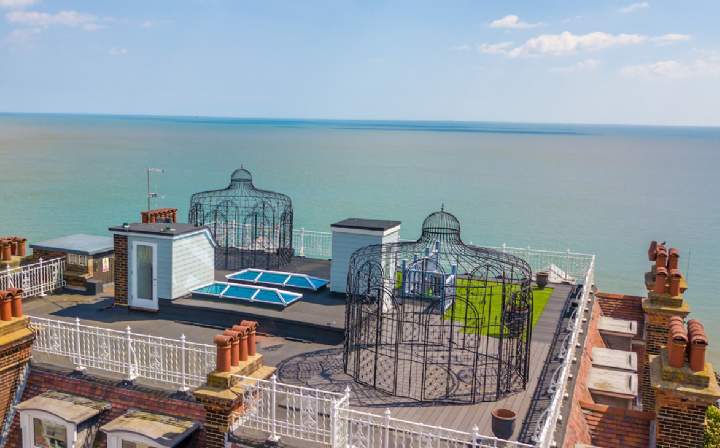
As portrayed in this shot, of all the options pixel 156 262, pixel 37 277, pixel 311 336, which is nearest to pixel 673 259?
pixel 311 336

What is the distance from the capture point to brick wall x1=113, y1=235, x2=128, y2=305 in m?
19.8

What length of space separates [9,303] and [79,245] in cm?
787

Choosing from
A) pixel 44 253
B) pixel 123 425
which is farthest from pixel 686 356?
pixel 44 253

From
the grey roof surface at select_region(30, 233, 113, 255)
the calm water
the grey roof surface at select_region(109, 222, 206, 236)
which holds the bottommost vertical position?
the calm water

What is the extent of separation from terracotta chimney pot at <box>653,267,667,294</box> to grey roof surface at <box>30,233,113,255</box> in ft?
57.2

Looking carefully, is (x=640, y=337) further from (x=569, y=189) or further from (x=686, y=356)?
(x=569, y=189)

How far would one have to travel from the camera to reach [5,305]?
47.6 ft

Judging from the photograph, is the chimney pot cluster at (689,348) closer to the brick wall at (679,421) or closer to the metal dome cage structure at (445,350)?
the brick wall at (679,421)

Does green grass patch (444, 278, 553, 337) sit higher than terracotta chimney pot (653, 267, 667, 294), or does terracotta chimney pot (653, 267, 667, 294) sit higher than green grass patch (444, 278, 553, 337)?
terracotta chimney pot (653, 267, 667, 294)

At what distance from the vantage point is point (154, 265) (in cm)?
1962

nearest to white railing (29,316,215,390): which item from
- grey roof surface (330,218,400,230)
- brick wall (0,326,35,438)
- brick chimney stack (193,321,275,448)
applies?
brick wall (0,326,35,438)

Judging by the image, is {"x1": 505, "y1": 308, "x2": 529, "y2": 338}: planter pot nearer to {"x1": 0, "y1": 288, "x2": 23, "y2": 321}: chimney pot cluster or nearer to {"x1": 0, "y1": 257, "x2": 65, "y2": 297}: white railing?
{"x1": 0, "y1": 288, "x2": 23, "y2": 321}: chimney pot cluster

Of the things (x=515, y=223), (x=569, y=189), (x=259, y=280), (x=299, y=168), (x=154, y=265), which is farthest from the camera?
(x=299, y=168)

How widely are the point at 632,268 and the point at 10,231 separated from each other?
5674cm
